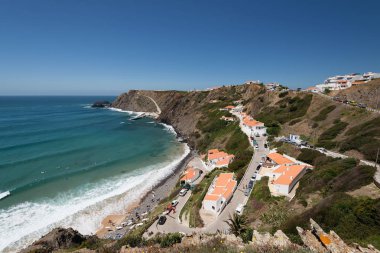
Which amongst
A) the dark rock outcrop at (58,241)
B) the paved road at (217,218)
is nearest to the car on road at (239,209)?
the paved road at (217,218)

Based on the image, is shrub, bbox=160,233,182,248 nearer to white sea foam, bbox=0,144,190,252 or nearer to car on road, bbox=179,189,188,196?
car on road, bbox=179,189,188,196

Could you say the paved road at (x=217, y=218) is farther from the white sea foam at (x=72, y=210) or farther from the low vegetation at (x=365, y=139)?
the low vegetation at (x=365, y=139)

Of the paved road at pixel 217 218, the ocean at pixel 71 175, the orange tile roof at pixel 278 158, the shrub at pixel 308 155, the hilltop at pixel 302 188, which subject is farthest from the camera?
the orange tile roof at pixel 278 158

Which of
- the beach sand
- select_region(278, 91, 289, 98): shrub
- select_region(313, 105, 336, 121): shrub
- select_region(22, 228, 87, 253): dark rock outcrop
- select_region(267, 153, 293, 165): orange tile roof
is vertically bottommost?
the beach sand

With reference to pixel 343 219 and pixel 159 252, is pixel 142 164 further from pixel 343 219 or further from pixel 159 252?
pixel 343 219

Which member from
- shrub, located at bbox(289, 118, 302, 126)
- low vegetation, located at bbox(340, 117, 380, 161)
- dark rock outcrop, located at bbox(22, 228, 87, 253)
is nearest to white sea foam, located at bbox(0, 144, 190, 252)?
dark rock outcrop, located at bbox(22, 228, 87, 253)

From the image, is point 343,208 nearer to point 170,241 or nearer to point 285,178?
point 285,178
